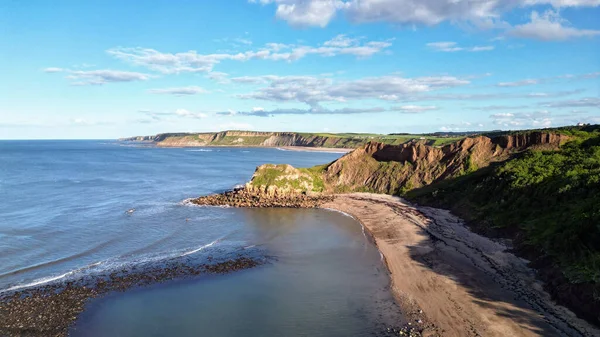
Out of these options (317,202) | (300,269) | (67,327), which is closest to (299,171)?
(317,202)

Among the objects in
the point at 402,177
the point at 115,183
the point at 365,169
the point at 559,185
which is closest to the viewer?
the point at 559,185

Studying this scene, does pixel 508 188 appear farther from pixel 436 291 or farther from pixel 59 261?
pixel 59 261

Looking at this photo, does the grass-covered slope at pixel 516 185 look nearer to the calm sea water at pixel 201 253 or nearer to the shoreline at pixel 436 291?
the shoreline at pixel 436 291

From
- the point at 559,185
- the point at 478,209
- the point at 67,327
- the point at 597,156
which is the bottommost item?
the point at 67,327

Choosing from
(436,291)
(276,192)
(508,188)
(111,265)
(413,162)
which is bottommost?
(111,265)

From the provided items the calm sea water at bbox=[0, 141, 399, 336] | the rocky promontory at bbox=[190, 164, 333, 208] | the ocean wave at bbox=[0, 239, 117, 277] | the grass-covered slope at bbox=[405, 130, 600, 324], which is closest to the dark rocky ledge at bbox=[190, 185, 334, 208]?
the rocky promontory at bbox=[190, 164, 333, 208]

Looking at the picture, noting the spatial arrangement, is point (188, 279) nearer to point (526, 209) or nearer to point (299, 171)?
point (526, 209)

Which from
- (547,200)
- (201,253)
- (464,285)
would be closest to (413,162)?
(547,200)

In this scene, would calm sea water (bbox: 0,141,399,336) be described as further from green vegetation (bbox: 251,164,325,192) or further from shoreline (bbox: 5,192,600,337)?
green vegetation (bbox: 251,164,325,192)
